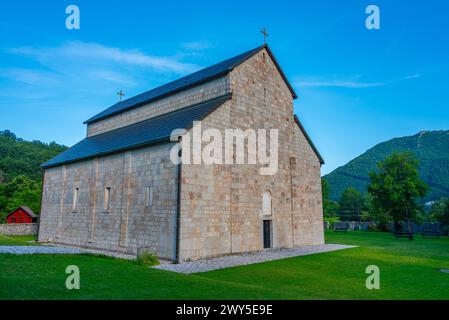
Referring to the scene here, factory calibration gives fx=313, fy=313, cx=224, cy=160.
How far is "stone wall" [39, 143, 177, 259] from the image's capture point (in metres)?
17.1

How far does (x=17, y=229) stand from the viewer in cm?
3597

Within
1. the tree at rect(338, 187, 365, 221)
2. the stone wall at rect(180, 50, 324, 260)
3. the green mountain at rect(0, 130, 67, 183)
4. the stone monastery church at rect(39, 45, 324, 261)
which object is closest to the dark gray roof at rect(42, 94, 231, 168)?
the stone monastery church at rect(39, 45, 324, 261)

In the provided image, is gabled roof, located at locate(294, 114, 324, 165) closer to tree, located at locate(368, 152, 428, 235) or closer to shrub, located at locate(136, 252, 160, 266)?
shrub, located at locate(136, 252, 160, 266)

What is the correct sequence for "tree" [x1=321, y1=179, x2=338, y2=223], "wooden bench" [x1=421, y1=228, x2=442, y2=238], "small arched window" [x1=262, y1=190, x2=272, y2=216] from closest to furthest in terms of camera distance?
"small arched window" [x1=262, y1=190, x2=272, y2=216]
"wooden bench" [x1=421, y1=228, x2=442, y2=238]
"tree" [x1=321, y1=179, x2=338, y2=223]

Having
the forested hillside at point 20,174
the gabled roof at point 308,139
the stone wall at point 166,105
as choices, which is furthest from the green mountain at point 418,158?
the stone wall at point 166,105

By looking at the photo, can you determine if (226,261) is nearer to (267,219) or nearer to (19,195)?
(267,219)

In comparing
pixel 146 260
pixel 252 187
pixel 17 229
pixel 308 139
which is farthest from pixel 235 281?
pixel 17 229

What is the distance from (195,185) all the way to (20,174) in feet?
227

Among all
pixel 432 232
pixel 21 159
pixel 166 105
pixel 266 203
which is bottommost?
pixel 432 232

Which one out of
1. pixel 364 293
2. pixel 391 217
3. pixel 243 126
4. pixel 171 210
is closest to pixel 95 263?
pixel 171 210

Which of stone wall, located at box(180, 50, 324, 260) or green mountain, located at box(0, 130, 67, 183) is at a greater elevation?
green mountain, located at box(0, 130, 67, 183)

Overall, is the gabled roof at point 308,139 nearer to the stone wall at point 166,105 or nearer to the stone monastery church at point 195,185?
the stone monastery church at point 195,185

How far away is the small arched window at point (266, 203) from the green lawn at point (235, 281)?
197 inches

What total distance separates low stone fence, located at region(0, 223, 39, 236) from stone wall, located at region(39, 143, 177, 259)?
10.6 m
